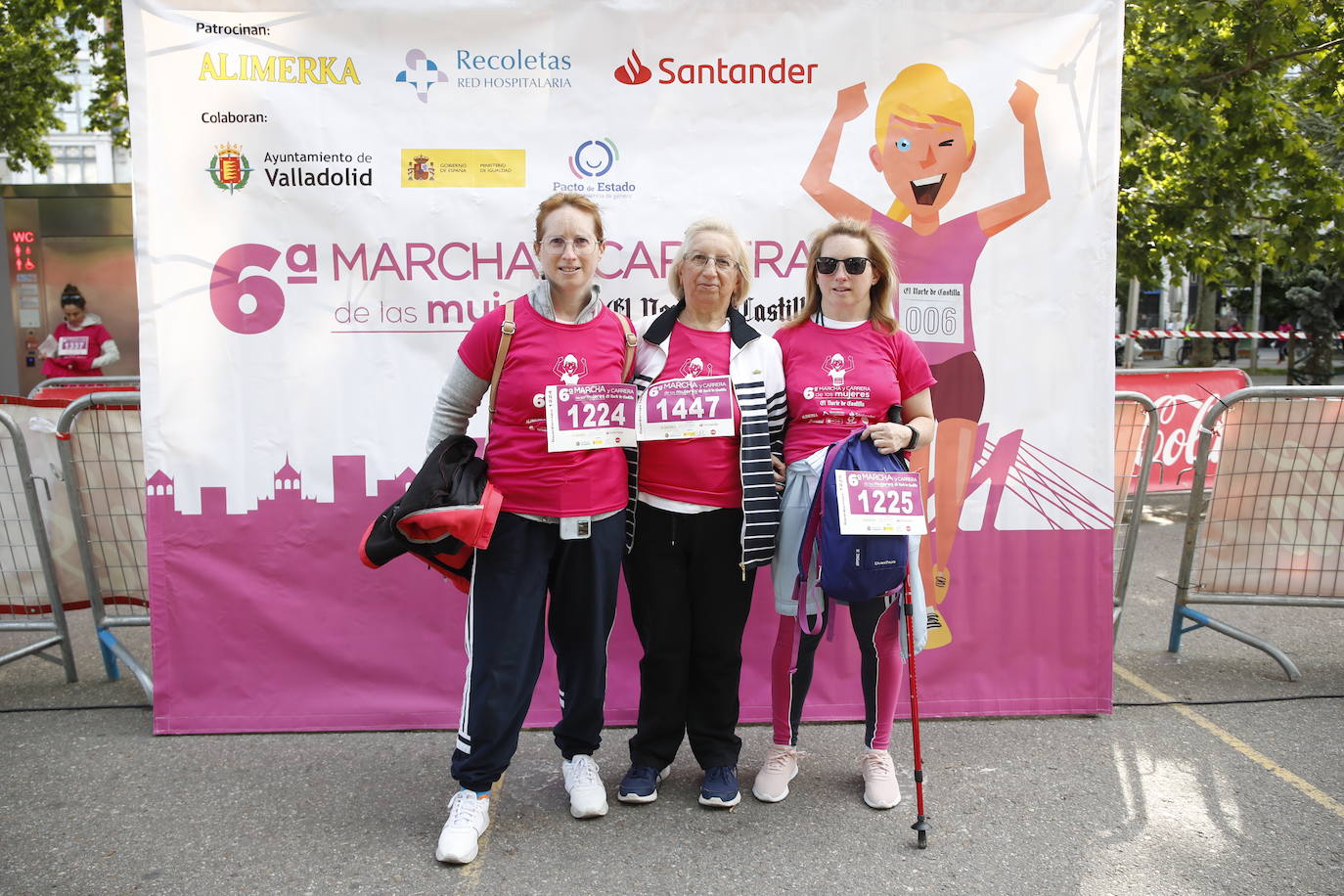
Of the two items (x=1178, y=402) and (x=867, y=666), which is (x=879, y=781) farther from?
(x=1178, y=402)

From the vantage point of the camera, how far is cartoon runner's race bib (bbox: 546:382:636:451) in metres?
3.33

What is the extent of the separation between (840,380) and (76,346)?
366 inches

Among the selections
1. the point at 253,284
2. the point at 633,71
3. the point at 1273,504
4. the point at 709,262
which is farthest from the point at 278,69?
the point at 1273,504

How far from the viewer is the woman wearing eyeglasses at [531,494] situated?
338 centimetres

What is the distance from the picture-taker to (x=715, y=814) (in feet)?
11.9

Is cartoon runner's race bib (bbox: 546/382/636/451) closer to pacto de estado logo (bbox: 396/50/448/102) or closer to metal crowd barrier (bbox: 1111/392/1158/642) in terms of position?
pacto de estado logo (bbox: 396/50/448/102)

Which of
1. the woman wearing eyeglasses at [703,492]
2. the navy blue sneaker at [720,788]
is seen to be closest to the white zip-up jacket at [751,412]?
the woman wearing eyeglasses at [703,492]

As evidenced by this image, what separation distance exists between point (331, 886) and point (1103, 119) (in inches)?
159

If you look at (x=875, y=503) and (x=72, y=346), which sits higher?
(x=72, y=346)

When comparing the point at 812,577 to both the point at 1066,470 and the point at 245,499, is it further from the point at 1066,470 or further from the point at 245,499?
the point at 245,499

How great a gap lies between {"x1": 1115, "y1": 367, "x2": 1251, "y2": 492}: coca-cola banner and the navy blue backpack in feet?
18.0

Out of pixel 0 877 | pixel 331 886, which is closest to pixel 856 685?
pixel 331 886

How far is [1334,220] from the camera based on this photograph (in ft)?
27.6

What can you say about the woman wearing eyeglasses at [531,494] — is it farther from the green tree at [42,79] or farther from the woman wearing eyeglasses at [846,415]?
the green tree at [42,79]
